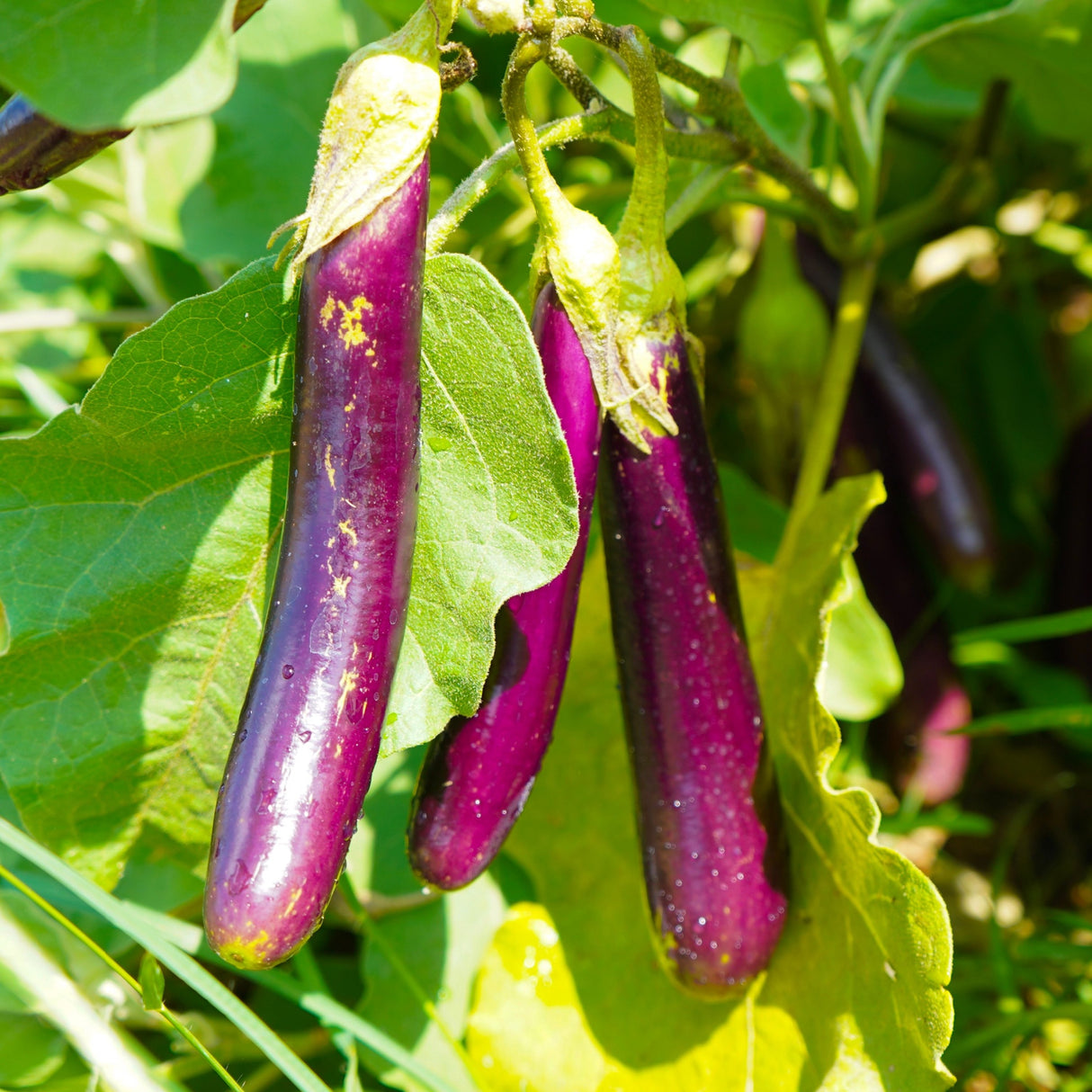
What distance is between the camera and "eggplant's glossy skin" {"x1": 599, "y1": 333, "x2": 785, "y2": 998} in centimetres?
76

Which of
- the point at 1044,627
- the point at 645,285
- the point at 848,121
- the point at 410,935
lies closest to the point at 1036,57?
the point at 848,121

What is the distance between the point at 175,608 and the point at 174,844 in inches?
7.7

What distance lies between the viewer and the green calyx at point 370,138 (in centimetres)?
61

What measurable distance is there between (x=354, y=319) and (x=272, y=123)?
0.77 metres

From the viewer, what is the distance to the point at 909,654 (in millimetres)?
1314

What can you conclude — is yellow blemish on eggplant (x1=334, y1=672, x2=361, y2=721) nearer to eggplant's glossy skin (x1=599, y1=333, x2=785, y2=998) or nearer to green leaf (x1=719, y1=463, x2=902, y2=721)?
eggplant's glossy skin (x1=599, y1=333, x2=785, y2=998)

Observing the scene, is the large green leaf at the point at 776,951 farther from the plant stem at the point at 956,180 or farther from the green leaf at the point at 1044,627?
the plant stem at the point at 956,180

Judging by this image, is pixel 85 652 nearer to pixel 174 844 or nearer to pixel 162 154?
pixel 174 844

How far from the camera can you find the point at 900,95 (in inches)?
52.8

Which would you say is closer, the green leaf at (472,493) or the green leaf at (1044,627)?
the green leaf at (472,493)

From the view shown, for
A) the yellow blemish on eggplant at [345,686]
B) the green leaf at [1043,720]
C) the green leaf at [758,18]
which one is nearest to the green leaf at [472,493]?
the yellow blemish on eggplant at [345,686]

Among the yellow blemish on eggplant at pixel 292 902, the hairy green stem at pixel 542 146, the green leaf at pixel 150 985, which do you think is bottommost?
the green leaf at pixel 150 985

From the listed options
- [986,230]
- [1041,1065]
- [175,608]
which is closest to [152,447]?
[175,608]

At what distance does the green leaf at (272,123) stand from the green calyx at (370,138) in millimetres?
656
